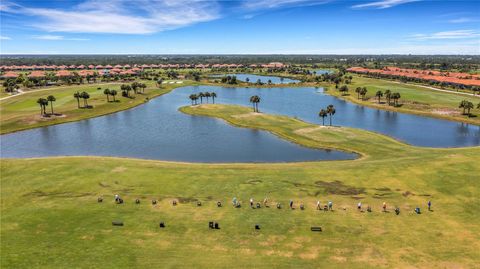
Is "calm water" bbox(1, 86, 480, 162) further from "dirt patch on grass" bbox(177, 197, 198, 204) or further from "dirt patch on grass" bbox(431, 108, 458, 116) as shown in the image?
"dirt patch on grass" bbox(177, 197, 198, 204)

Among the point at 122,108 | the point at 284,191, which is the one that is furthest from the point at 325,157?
the point at 122,108

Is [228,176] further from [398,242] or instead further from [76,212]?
[398,242]

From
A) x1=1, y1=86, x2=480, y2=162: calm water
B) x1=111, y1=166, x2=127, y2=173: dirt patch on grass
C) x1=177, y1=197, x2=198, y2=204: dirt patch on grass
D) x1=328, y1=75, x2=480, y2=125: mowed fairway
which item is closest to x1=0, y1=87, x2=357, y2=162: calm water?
x1=1, y1=86, x2=480, y2=162: calm water

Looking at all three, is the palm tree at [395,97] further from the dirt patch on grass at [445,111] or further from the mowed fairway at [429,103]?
the dirt patch on grass at [445,111]

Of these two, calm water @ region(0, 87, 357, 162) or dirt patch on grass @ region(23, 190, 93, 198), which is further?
calm water @ region(0, 87, 357, 162)

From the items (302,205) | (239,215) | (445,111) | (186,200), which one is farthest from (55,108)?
(445,111)

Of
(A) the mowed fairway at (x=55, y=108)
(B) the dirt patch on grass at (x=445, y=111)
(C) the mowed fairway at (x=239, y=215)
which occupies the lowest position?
(C) the mowed fairway at (x=239, y=215)

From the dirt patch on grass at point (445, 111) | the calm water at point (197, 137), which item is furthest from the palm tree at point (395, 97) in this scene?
the dirt patch on grass at point (445, 111)
